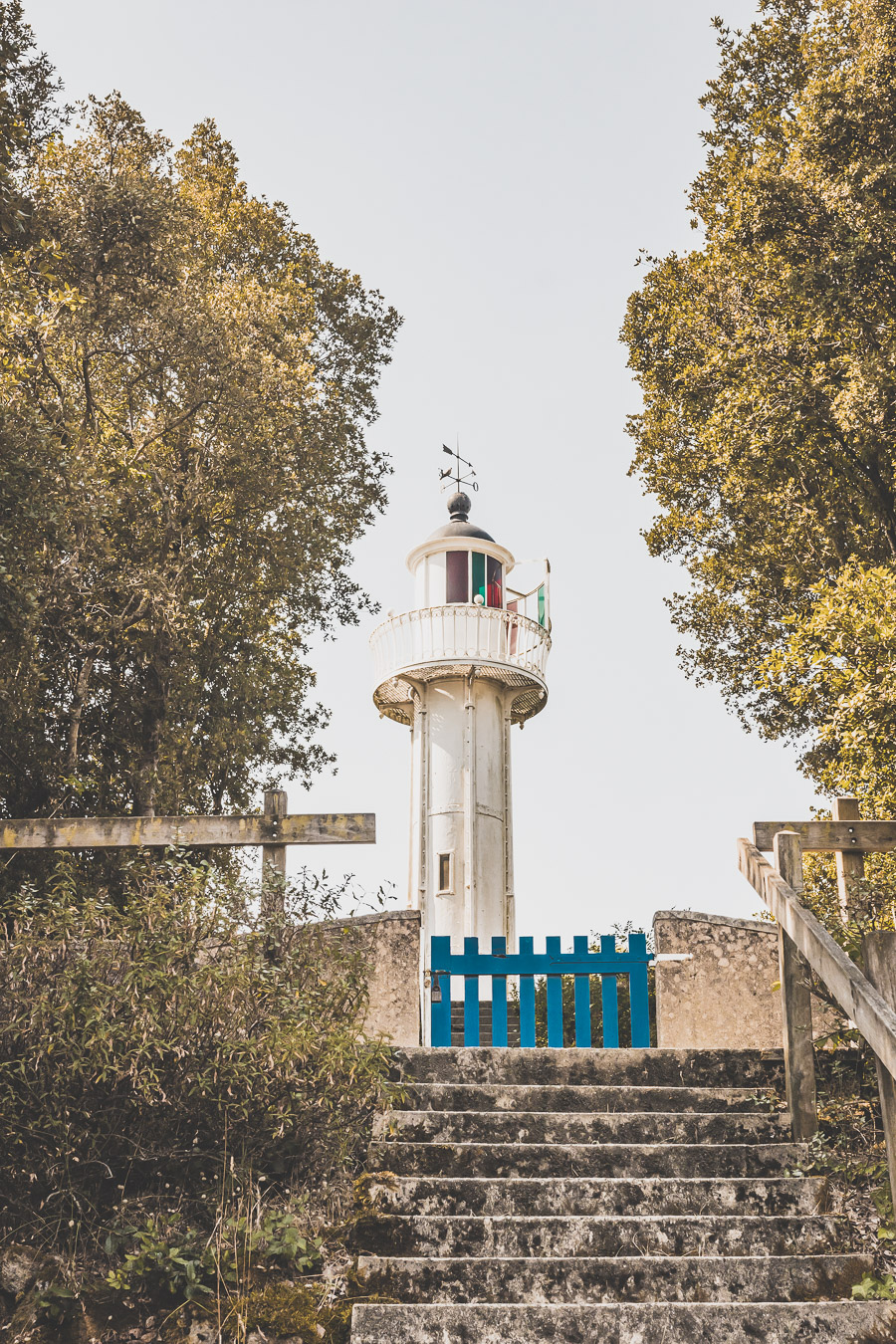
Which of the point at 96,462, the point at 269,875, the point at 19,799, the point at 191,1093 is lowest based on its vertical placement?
the point at 191,1093

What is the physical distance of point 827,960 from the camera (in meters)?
5.21

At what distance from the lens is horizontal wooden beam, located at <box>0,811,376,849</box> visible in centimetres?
749

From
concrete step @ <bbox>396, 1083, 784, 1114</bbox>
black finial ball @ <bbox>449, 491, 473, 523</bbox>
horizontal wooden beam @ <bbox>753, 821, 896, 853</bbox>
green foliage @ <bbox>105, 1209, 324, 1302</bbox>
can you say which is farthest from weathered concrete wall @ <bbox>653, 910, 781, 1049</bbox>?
black finial ball @ <bbox>449, 491, 473, 523</bbox>

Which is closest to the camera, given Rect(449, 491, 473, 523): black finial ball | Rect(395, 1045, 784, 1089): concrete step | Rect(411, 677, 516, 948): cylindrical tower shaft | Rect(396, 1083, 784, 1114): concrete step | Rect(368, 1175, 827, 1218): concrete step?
Rect(368, 1175, 827, 1218): concrete step

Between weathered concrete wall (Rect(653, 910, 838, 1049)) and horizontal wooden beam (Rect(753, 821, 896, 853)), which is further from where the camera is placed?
weathered concrete wall (Rect(653, 910, 838, 1049))

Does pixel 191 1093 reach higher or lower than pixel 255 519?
lower

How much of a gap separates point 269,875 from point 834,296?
347 inches

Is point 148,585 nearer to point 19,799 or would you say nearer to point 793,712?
A: point 19,799

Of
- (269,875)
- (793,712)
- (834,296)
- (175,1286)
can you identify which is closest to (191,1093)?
(175,1286)

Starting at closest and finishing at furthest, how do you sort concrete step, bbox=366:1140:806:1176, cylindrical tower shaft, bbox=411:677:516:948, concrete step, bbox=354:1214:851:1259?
concrete step, bbox=354:1214:851:1259, concrete step, bbox=366:1140:806:1176, cylindrical tower shaft, bbox=411:677:516:948

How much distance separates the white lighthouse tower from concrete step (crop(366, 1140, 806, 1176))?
356 inches

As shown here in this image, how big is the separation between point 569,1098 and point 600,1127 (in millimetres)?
310

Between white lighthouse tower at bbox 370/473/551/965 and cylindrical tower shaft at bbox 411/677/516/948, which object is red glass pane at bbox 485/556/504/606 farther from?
cylindrical tower shaft at bbox 411/677/516/948

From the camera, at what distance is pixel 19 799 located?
12383mm
